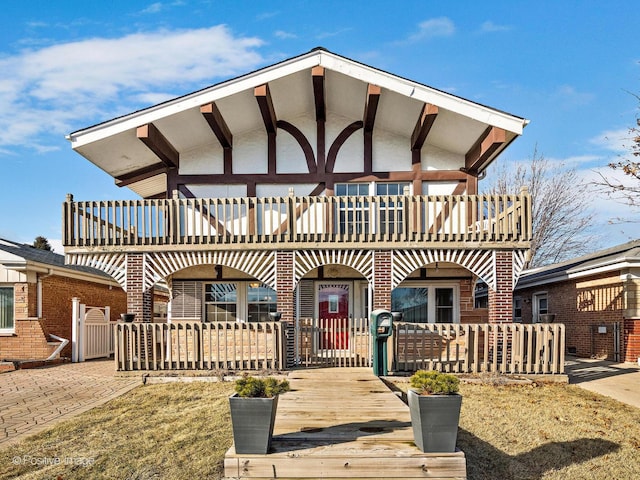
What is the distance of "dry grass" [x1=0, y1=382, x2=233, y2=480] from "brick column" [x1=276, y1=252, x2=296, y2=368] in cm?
322

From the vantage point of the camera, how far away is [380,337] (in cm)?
1130

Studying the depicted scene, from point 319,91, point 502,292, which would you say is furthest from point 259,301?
point 502,292

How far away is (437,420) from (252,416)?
1928mm

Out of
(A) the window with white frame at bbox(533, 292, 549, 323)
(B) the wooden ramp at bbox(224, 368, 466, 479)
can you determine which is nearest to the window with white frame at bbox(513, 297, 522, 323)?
(A) the window with white frame at bbox(533, 292, 549, 323)

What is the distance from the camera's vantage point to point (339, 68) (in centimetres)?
1298

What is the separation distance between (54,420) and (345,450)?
5105 millimetres

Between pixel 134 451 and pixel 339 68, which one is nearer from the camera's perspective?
pixel 134 451

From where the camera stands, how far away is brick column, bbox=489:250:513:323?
40.6ft

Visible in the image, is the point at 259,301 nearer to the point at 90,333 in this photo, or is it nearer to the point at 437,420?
the point at 90,333

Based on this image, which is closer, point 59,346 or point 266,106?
point 266,106

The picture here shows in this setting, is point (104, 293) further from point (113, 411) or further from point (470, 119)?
point (470, 119)

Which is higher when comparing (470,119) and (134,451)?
(470,119)

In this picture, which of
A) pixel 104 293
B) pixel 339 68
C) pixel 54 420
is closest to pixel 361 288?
pixel 339 68

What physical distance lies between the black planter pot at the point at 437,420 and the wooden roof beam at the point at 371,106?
9.18m
